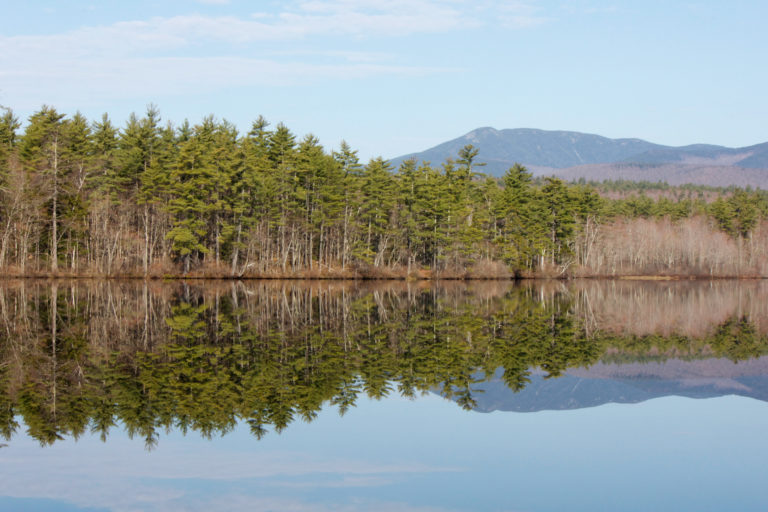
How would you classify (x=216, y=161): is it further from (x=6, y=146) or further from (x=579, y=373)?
(x=579, y=373)

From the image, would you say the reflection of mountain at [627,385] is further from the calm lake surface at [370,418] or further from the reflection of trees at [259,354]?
the reflection of trees at [259,354]

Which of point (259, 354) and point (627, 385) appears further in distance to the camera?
point (259, 354)

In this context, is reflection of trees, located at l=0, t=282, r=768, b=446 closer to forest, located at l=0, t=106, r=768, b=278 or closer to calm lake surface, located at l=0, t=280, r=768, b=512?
calm lake surface, located at l=0, t=280, r=768, b=512

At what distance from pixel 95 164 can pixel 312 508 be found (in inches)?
2165

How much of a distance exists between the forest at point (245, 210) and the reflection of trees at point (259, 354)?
77.7ft

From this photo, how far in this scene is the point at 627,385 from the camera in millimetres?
15742

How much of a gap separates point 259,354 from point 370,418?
6166mm

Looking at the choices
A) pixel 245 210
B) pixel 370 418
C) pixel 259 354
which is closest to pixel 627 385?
pixel 370 418

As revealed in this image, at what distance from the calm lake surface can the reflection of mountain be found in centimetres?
8

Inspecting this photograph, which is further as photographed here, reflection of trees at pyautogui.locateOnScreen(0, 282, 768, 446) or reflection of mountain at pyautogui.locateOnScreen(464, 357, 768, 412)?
reflection of mountain at pyautogui.locateOnScreen(464, 357, 768, 412)

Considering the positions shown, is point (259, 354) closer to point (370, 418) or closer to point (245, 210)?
point (370, 418)

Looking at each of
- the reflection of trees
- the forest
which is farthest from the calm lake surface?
the forest

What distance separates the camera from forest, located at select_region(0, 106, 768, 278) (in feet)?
180

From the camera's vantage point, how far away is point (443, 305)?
34.7m
